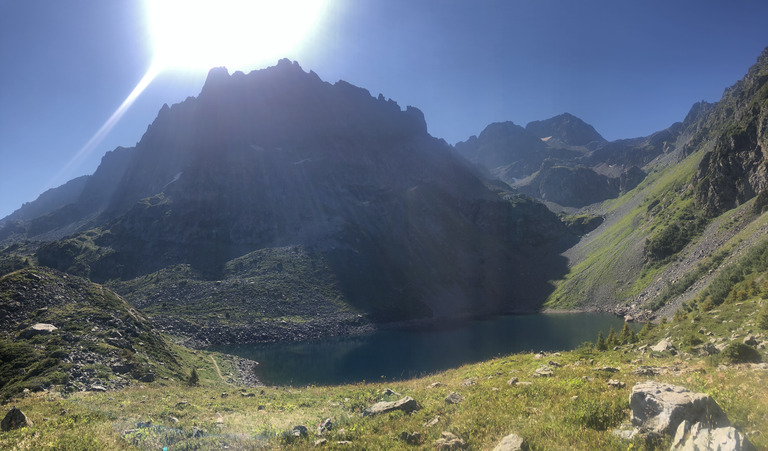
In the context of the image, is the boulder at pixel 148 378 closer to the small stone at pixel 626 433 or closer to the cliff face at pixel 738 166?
the small stone at pixel 626 433

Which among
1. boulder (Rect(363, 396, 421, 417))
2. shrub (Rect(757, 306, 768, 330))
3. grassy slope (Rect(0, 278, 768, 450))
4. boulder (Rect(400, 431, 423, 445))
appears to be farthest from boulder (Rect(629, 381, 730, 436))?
shrub (Rect(757, 306, 768, 330))

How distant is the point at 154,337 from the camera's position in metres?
51.0

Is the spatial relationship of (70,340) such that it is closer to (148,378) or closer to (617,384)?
(148,378)

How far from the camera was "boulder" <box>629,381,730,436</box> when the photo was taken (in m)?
8.62

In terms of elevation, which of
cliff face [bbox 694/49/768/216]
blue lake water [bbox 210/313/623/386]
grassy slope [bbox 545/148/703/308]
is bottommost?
blue lake water [bbox 210/313/623/386]

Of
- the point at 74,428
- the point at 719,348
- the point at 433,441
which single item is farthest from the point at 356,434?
the point at 719,348

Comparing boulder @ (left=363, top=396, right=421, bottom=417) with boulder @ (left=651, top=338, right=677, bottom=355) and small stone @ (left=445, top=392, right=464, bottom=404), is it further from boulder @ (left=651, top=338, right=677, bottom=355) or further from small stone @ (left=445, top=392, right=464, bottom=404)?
boulder @ (left=651, top=338, right=677, bottom=355)

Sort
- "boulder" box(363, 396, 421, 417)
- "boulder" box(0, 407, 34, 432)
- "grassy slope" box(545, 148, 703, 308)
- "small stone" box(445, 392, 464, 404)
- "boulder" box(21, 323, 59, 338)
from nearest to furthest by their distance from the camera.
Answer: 1. "boulder" box(0, 407, 34, 432)
2. "boulder" box(363, 396, 421, 417)
3. "small stone" box(445, 392, 464, 404)
4. "boulder" box(21, 323, 59, 338)
5. "grassy slope" box(545, 148, 703, 308)

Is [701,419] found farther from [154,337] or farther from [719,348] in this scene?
[154,337]

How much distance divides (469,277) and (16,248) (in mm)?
247569

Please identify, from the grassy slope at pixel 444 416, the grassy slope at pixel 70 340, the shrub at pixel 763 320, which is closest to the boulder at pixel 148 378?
the grassy slope at pixel 70 340

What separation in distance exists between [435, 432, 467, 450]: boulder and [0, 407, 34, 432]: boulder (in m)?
16.1

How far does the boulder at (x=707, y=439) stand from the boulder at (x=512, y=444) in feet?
10.8

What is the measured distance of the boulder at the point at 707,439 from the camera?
23.2ft
